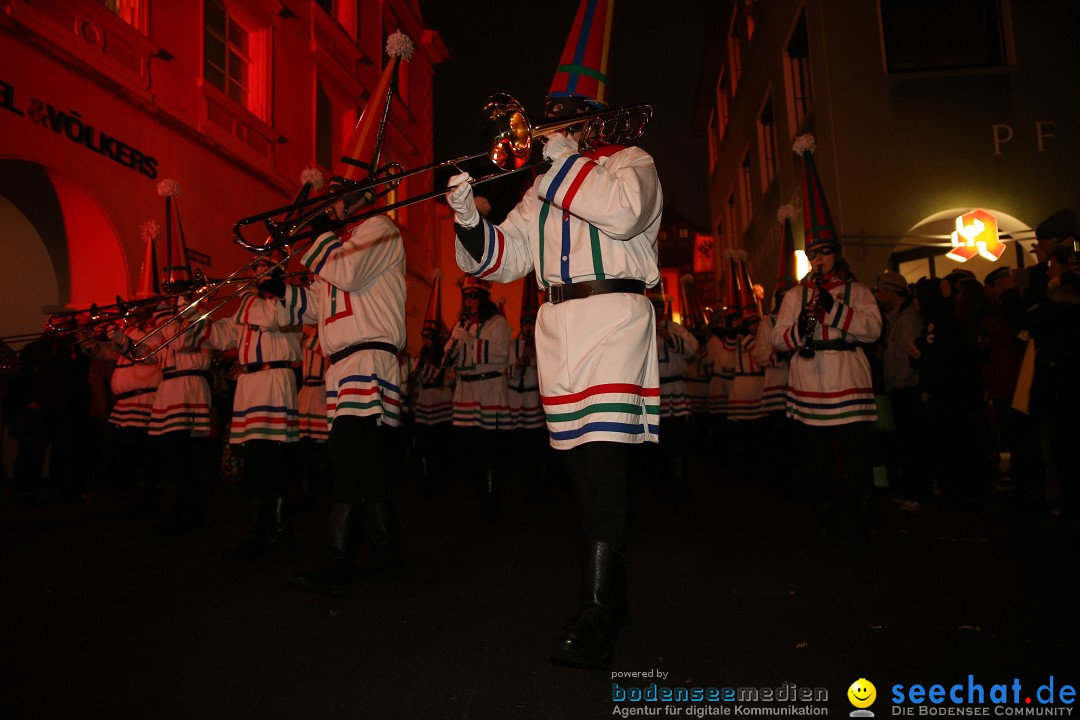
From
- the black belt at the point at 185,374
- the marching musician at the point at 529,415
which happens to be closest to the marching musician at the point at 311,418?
the black belt at the point at 185,374

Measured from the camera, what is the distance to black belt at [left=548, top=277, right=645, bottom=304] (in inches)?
119

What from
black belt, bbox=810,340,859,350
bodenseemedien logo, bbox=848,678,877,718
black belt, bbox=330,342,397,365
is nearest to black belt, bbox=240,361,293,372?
black belt, bbox=330,342,397,365

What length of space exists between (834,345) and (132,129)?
1038cm

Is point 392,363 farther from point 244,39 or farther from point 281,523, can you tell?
point 244,39

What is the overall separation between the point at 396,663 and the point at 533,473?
16.0 feet

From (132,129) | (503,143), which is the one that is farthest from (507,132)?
(132,129)

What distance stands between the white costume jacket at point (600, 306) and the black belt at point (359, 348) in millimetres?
1443

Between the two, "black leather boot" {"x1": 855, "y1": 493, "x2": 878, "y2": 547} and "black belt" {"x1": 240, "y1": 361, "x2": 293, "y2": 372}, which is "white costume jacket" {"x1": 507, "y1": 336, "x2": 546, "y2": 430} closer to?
"black belt" {"x1": 240, "y1": 361, "x2": 293, "y2": 372}

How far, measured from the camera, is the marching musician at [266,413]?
514 cm

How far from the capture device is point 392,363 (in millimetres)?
4418

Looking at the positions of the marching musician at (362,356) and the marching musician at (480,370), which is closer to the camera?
the marching musician at (362,356)

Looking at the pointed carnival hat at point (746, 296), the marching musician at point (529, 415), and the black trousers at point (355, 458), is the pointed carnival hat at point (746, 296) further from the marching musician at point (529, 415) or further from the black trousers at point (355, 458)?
the black trousers at point (355, 458)

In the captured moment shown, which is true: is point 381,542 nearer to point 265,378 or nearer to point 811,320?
point 265,378

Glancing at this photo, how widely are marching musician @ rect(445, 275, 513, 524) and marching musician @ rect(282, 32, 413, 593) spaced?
2.75 meters
